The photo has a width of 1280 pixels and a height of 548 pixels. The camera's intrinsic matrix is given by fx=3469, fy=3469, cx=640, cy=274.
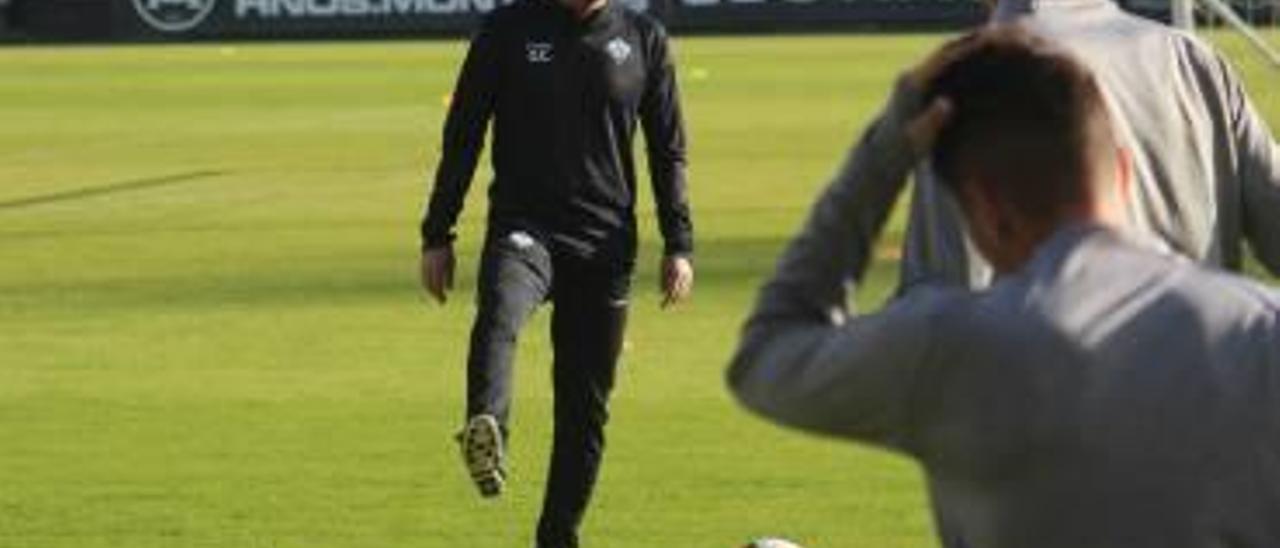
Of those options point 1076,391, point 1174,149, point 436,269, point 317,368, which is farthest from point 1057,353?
point 317,368

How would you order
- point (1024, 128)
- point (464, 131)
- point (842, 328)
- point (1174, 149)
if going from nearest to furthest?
point (1024, 128), point (842, 328), point (1174, 149), point (464, 131)

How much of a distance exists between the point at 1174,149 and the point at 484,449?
4.60m

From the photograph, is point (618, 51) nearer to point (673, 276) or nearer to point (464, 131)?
point (464, 131)

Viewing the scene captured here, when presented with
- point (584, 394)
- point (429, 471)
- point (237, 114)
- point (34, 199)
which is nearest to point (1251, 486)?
point (584, 394)

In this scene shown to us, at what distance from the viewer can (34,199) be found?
1058 inches

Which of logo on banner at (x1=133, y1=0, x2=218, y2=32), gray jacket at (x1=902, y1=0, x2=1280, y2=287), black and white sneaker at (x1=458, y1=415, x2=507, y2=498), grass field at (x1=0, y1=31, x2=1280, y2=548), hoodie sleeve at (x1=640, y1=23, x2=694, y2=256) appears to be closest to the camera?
gray jacket at (x1=902, y1=0, x2=1280, y2=287)

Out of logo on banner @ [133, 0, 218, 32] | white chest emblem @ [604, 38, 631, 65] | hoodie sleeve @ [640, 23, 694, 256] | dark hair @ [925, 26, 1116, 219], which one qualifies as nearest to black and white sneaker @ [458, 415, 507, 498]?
hoodie sleeve @ [640, 23, 694, 256]

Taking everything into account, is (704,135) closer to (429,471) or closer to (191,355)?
(191,355)

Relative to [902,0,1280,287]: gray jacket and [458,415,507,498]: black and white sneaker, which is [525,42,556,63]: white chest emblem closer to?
[458,415,507,498]: black and white sneaker

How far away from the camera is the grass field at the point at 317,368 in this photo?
37.5ft

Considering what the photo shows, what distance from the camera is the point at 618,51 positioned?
1030cm

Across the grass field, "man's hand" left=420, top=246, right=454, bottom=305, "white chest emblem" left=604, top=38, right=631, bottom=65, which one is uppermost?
"white chest emblem" left=604, top=38, right=631, bottom=65

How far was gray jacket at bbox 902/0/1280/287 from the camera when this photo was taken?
5.57 meters

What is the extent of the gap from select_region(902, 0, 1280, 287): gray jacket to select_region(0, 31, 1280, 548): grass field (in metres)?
5.01
